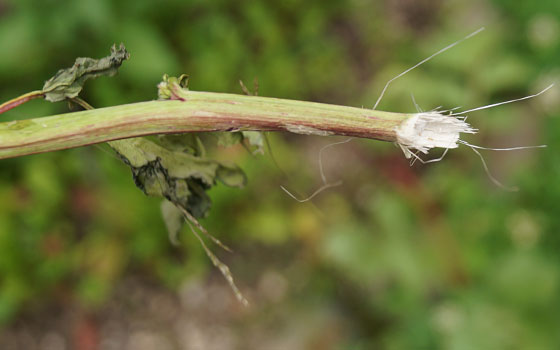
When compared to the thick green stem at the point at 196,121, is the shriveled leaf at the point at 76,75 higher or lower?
higher

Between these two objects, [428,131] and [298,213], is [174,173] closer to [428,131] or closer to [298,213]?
[428,131]

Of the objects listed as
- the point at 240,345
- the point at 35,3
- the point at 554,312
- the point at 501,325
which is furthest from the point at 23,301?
the point at 554,312

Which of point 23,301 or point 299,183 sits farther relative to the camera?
point 299,183

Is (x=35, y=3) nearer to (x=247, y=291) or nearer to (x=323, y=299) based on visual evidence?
(x=247, y=291)

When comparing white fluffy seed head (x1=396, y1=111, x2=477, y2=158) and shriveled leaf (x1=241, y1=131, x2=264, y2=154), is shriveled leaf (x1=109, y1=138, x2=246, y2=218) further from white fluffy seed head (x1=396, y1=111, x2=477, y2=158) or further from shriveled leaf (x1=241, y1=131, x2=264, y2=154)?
white fluffy seed head (x1=396, y1=111, x2=477, y2=158)

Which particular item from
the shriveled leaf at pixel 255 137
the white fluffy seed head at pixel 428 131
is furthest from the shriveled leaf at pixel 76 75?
the white fluffy seed head at pixel 428 131

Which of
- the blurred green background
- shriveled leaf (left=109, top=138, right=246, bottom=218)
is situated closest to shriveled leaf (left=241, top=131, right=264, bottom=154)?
shriveled leaf (left=109, top=138, right=246, bottom=218)

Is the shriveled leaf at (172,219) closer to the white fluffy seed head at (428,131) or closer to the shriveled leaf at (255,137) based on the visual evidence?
the shriveled leaf at (255,137)
